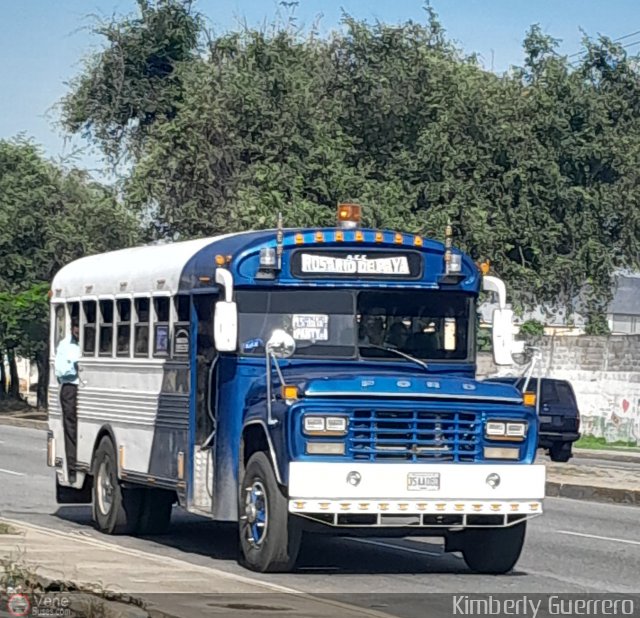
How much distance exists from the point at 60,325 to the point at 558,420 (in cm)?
1710

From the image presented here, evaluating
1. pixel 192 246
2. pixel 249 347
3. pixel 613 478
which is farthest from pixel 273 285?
pixel 613 478

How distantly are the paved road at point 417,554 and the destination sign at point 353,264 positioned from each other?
94.2 inches

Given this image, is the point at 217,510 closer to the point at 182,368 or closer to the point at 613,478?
the point at 182,368

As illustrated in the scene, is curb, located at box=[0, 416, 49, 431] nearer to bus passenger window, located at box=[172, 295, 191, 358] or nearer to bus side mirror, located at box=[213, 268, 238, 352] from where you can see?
bus passenger window, located at box=[172, 295, 191, 358]

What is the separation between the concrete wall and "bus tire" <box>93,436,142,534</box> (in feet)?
79.3

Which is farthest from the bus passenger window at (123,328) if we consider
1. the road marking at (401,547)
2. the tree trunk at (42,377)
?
the tree trunk at (42,377)

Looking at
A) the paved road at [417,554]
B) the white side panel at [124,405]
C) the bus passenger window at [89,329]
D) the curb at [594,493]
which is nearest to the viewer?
the paved road at [417,554]

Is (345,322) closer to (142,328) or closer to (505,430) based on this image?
(505,430)

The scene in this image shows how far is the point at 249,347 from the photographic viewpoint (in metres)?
12.6

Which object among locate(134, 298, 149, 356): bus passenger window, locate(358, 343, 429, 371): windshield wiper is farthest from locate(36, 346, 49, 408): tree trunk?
locate(358, 343, 429, 371): windshield wiper

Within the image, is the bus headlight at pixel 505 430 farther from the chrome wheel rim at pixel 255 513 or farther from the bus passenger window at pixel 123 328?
the bus passenger window at pixel 123 328

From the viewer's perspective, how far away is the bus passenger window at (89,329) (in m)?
16.0

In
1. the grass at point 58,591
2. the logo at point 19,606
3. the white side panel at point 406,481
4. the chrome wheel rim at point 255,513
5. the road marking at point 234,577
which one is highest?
the white side panel at point 406,481

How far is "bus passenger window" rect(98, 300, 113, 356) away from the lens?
50.6 ft
